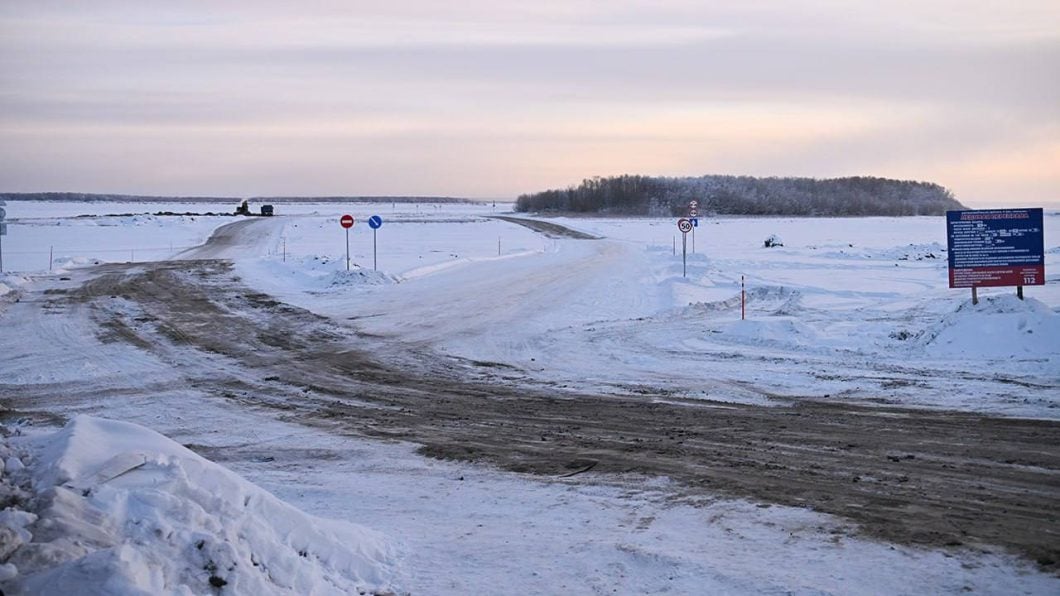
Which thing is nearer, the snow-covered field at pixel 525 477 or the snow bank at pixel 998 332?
the snow-covered field at pixel 525 477

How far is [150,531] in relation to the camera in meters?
5.23

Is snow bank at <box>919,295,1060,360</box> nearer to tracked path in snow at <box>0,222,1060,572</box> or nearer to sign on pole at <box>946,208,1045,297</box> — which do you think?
sign on pole at <box>946,208,1045,297</box>

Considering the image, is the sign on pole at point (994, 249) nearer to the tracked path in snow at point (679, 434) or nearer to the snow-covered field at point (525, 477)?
the snow-covered field at point (525, 477)

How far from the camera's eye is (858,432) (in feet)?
34.0

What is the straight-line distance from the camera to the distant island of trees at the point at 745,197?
501 feet

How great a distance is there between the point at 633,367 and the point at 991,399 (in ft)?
17.8

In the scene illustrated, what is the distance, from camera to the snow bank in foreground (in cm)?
479

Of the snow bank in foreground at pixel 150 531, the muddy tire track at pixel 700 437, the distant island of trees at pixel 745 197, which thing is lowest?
the muddy tire track at pixel 700 437

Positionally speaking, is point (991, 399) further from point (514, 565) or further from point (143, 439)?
point (143, 439)

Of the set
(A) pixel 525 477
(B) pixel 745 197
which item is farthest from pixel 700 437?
(B) pixel 745 197

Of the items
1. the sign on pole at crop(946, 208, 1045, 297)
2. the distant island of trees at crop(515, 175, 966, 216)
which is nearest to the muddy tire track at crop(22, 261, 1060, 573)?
the sign on pole at crop(946, 208, 1045, 297)

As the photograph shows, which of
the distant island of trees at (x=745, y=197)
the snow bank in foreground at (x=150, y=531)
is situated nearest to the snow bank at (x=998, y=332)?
the snow bank in foreground at (x=150, y=531)

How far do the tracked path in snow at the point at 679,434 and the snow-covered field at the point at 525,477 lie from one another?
1.46 ft

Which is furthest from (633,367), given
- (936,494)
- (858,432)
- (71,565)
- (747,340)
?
(71,565)
